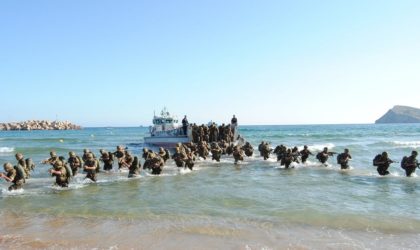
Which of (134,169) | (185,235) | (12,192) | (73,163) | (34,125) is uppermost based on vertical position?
(34,125)

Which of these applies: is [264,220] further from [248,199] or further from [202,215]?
[248,199]

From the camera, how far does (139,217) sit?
11.0 meters

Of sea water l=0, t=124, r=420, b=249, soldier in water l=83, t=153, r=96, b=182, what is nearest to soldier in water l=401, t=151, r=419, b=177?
sea water l=0, t=124, r=420, b=249

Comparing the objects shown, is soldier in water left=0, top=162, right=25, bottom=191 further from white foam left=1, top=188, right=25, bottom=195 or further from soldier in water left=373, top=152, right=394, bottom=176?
soldier in water left=373, top=152, right=394, bottom=176

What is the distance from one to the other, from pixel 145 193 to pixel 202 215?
4.04 metres

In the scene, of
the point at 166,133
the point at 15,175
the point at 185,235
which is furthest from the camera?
the point at 166,133

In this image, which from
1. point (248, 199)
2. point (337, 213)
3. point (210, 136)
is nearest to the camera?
point (337, 213)

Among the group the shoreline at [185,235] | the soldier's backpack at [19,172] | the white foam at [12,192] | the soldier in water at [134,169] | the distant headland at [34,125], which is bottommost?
the shoreline at [185,235]

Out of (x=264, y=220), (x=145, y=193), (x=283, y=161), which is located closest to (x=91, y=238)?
(x=264, y=220)

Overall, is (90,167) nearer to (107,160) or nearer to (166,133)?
(107,160)

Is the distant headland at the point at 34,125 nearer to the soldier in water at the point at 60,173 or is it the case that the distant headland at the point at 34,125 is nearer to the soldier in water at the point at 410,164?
the soldier in water at the point at 60,173

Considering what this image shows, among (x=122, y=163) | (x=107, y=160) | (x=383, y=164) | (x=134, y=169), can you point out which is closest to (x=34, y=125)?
(x=107, y=160)

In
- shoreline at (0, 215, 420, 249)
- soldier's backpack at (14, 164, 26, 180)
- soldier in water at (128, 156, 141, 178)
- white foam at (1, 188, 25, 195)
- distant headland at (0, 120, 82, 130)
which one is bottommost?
shoreline at (0, 215, 420, 249)

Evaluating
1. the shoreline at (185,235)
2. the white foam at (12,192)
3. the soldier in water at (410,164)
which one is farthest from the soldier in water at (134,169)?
the soldier in water at (410,164)
